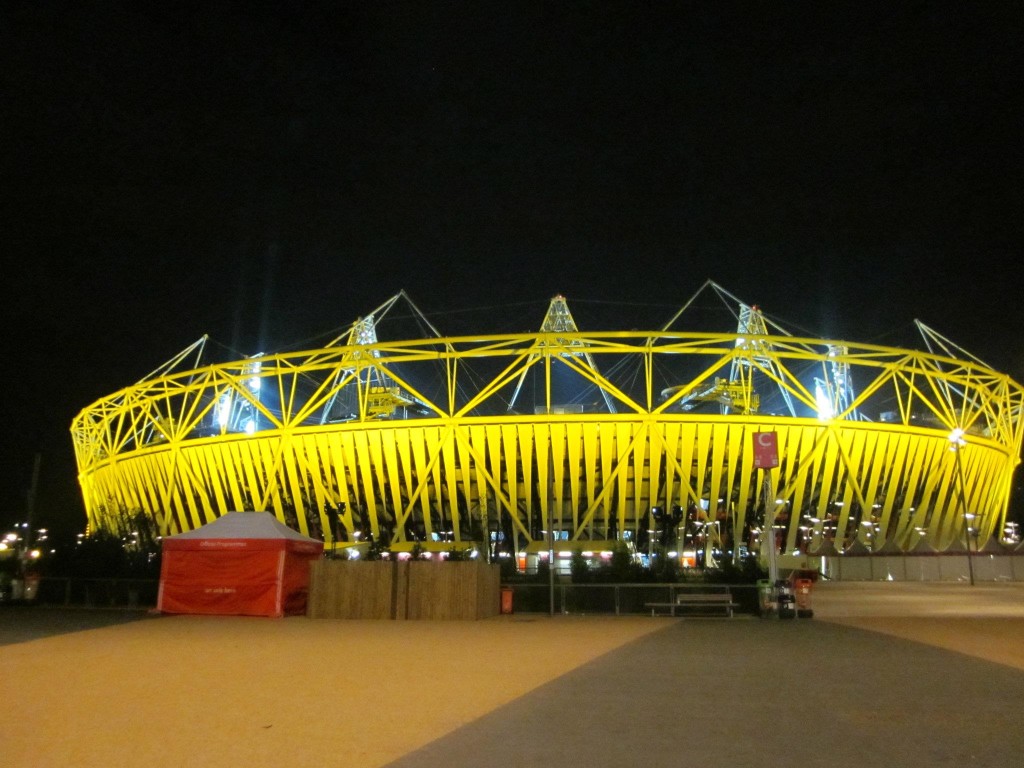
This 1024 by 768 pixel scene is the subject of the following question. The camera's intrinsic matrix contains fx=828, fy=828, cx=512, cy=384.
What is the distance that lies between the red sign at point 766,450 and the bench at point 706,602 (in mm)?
3127

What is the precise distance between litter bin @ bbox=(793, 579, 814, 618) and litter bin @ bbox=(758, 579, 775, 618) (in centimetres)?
60

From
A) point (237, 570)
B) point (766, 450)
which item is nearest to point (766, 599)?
point (766, 450)

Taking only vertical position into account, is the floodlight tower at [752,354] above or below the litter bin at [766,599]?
above

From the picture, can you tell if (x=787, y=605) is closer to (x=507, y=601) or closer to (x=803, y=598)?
(x=803, y=598)

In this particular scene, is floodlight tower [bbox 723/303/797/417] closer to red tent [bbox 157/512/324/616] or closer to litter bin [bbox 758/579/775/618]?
litter bin [bbox 758/579/775/618]

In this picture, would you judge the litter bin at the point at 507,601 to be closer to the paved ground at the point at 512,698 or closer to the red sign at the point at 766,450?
the paved ground at the point at 512,698

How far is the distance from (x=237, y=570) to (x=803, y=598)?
13.3 meters

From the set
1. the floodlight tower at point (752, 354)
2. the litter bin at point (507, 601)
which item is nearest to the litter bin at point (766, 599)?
the litter bin at point (507, 601)

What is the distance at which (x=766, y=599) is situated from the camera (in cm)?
1958

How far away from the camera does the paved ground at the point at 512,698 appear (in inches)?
240

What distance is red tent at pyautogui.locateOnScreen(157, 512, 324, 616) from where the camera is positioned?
19469 millimetres

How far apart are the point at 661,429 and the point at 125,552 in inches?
1033

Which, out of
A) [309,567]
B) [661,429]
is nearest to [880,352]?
[661,429]

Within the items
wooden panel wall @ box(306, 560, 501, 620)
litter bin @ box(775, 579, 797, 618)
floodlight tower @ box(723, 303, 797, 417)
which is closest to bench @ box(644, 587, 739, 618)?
litter bin @ box(775, 579, 797, 618)
